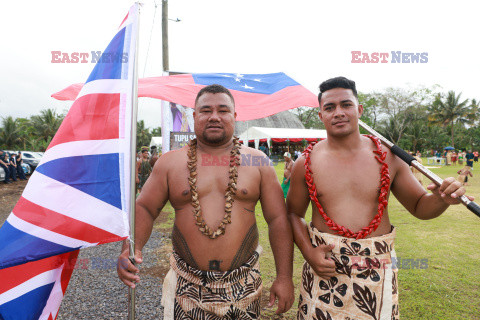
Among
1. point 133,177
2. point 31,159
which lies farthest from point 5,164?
point 133,177

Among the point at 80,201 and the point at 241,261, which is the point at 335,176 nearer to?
the point at 241,261

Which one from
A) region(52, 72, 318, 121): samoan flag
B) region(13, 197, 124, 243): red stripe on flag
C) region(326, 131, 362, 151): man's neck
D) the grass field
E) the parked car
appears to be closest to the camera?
region(13, 197, 124, 243): red stripe on flag

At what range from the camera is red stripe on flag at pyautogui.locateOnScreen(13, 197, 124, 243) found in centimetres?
181

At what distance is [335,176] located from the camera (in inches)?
85.5

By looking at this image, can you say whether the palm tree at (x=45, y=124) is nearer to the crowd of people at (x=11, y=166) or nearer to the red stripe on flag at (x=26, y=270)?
the crowd of people at (x=11, y=166)

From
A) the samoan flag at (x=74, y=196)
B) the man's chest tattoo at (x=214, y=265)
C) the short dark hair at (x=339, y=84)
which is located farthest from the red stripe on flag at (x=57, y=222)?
the short dark hair at (x=339, y=84)

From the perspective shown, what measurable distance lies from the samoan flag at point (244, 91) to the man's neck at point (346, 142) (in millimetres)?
1583

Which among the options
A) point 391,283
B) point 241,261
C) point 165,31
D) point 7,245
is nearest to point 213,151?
point 241,261

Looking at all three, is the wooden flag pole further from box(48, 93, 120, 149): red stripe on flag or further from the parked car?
the parked car

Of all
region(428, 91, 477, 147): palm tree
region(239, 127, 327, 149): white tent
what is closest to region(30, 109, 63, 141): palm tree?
region(239, 127, 327, 149): white tent

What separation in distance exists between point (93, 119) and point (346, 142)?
184cm

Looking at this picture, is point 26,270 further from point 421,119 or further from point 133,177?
point 421,119

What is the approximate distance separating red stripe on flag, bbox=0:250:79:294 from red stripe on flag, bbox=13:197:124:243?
197 mm

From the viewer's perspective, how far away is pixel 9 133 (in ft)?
101
